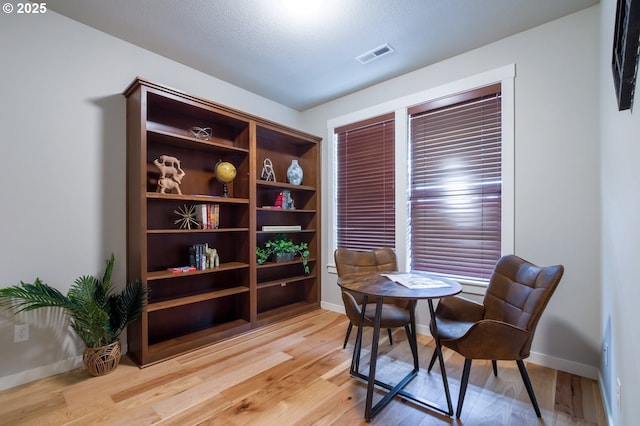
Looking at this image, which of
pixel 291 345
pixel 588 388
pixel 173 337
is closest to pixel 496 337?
pixel 588 388

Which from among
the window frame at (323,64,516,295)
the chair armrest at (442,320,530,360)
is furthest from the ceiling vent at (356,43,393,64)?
the chair armrest at (442,320,530,360)

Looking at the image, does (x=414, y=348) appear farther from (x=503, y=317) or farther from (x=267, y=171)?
(x=267, y=171)

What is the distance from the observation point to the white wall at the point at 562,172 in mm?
1980

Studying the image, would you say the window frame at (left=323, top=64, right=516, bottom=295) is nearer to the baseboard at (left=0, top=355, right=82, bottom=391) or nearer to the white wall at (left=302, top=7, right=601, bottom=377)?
the white wall at (left=302, top=7, right=601, bottom=377)

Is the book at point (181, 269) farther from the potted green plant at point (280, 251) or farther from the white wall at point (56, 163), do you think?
the potted green plant at point (280, 251)

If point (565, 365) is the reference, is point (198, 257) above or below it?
above

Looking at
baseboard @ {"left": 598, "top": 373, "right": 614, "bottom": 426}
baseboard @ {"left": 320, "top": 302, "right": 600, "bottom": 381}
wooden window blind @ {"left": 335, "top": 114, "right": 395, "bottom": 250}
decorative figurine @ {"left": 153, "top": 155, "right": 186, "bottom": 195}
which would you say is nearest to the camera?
baseboard @ {"left": 598, "top": 373, "right": 614, "bottom": 426}

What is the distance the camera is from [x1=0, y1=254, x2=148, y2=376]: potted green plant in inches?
72.5

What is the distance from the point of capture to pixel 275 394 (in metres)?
1.82

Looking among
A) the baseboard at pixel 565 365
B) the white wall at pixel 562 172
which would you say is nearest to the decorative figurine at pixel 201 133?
the white wall at pixel 562 172

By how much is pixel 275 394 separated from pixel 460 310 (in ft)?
4.66

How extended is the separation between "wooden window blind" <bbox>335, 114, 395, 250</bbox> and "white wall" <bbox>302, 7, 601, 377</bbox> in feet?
3.80

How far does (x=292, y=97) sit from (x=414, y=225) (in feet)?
7.21

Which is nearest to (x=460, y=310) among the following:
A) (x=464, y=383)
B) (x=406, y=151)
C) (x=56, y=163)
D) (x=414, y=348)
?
(x=414, y=348)
